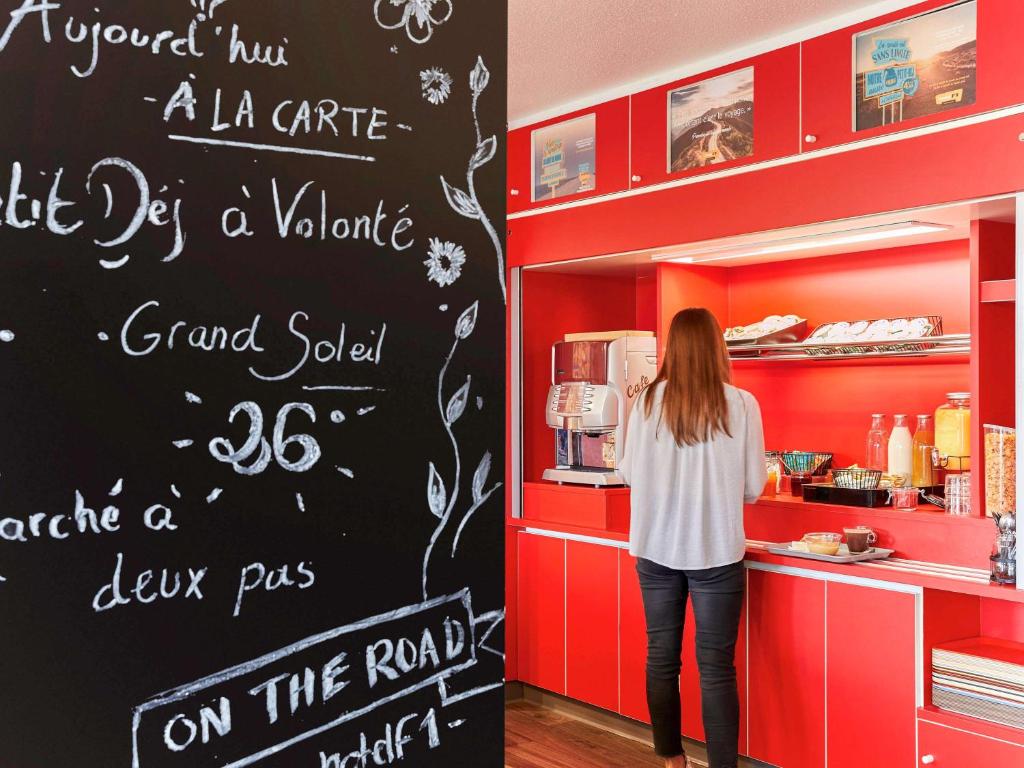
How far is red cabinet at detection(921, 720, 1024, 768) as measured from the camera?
2939 millimetres

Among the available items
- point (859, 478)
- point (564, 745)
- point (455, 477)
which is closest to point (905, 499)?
point (859, 478)

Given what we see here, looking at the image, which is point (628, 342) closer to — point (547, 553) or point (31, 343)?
point (547, 553)

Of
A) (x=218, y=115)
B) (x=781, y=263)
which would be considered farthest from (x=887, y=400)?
(x=218, y=115)

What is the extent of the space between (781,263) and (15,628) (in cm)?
387

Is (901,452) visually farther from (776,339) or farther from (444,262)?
(444,262)

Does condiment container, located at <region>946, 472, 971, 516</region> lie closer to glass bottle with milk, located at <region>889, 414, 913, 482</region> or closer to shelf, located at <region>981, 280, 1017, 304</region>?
glass bottle with milk, located at <region>889, 414, 913, 482</region>

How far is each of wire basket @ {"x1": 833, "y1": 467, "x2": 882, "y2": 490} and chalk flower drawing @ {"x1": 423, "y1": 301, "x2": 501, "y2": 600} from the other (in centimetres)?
244

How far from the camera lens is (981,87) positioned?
3.06 meters

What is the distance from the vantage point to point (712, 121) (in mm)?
3926

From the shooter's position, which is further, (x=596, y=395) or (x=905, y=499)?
(x=596, y=395)

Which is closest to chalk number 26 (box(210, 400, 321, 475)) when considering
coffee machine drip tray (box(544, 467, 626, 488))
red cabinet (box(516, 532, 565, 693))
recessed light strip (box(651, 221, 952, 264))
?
recessed light strip (box(651, 221, 952, 264))

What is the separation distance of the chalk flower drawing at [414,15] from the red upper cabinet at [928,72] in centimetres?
219

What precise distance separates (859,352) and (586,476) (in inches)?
49.7

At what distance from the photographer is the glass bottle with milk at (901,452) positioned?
3.70 m
